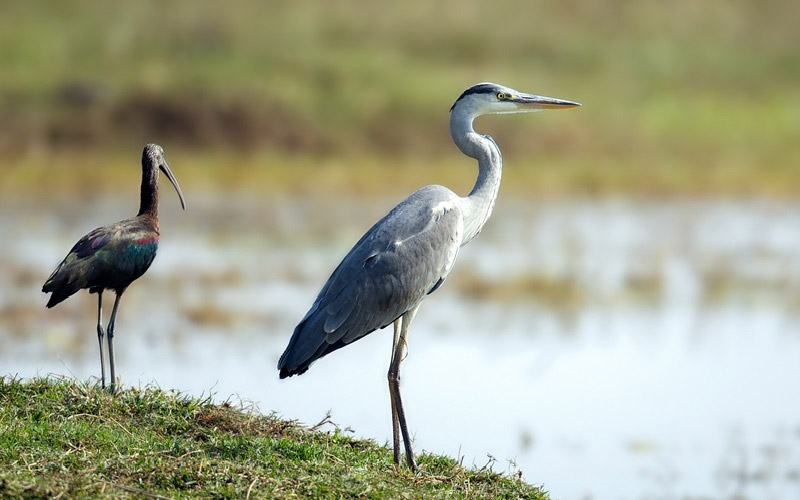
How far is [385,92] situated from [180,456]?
2484 centimetres

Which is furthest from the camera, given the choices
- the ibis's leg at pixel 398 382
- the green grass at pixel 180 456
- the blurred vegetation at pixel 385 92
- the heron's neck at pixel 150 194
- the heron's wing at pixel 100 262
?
the blurred vegetation at pixel 385 92

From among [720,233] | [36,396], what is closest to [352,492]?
[36,396]

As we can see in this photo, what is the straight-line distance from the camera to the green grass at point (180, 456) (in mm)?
6273

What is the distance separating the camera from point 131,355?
12.1 meters

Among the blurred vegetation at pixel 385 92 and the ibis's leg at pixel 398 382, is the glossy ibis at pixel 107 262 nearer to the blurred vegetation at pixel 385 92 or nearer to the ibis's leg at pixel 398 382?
the ibis's leg at pixel 398 382

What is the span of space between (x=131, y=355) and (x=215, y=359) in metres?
0.83

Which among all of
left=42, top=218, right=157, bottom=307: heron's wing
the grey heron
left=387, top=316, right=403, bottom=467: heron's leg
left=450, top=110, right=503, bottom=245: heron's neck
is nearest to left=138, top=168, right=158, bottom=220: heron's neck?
left=42, top=218, right=157, bottom=307: heron's wing

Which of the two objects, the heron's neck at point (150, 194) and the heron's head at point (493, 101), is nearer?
the heron's head at point (493, 101)

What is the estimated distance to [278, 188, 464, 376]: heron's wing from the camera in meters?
7.34

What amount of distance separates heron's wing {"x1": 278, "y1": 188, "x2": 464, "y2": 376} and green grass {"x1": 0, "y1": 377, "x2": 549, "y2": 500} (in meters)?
0.59

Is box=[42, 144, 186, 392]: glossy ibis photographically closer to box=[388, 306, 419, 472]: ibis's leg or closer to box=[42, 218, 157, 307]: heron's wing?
box=[42, 218, 157, 307]: heron's wing

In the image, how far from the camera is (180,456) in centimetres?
667

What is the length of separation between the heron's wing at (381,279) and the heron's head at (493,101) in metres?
0.76

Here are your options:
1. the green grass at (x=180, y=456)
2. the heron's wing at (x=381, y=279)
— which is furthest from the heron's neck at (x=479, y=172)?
the green grass at (x=180, y=456)
